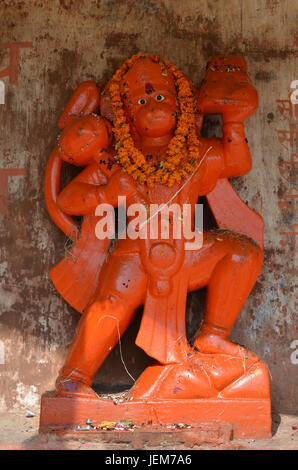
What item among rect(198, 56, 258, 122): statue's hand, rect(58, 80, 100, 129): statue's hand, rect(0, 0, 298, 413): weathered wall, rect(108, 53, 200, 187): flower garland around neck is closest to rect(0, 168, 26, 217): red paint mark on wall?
rect(0, 0, 298, 413): weathered wall

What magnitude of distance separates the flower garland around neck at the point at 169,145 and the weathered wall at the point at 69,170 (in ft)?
1.27

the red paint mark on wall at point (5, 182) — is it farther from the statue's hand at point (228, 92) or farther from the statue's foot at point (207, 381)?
the statue's foot at point (207, 381)

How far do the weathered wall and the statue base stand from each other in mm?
540

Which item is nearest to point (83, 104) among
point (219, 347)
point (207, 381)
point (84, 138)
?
point (84, 138)

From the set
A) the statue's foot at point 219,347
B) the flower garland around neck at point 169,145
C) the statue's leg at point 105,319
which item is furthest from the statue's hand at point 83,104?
the statue's foot at point 219,347

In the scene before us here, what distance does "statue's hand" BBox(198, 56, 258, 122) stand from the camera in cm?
349

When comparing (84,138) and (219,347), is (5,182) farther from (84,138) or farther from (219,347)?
(219,347)

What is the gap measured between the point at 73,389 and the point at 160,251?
853mm

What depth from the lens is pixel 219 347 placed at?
11.0ft

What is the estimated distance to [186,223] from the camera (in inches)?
136

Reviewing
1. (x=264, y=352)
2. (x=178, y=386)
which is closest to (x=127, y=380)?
(x=178, y=386)

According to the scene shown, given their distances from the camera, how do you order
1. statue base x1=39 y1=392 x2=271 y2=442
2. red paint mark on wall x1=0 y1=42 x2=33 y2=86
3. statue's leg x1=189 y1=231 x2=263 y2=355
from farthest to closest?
red paint mark on wall x1=0 y1=42 x2=33 y2=86, statue's leg x1=189 y1=231 x2=263 y2=355, statue base x1=39 y1=392 x2=271 y2=442

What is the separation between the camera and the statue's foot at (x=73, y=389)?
3.20 metres

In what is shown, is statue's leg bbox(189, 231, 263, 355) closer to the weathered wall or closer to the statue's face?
the weathered wall
